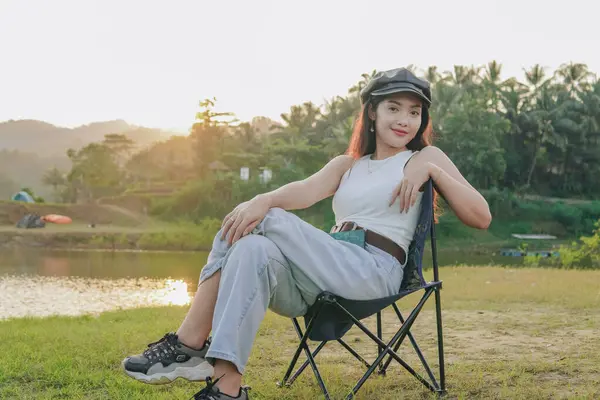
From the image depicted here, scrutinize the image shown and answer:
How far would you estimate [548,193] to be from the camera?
1303 inches

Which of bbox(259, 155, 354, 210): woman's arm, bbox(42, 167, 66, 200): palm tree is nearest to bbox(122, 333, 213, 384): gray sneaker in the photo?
bbox(259, 155, 354, 210): woman's arm

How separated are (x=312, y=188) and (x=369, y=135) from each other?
0.31 m

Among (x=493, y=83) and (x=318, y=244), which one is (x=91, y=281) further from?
(x=493, y=83)

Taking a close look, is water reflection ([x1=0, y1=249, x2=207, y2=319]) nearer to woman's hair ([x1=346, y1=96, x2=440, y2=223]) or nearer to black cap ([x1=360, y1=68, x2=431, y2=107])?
woman's hair ([x1=346, y1=96, x2=440, y2=223])

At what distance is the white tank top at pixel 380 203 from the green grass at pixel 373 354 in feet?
1.94

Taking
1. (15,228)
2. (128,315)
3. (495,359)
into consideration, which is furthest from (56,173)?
(495,359)

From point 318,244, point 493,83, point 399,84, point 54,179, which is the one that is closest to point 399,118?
point 399,84

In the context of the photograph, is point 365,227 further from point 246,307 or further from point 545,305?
point 545,305

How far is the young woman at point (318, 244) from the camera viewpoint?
1996 mm

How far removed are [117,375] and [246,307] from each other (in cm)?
120

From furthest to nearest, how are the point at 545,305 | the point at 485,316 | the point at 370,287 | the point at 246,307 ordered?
1. the point at 545,305
2. the point at 485,316
3. the point at 370,287
4. the point at 246,307

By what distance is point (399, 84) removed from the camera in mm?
2459

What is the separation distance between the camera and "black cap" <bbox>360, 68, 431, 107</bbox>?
8.05 feet

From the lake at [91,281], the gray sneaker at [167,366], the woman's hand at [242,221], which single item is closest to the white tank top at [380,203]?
the woman's hand at [242,221]
